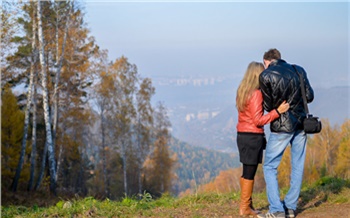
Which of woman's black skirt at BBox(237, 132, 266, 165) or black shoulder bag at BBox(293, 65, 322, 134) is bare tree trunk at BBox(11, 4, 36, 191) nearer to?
woman's black skirt at BBox(237, 132, 266, 165)

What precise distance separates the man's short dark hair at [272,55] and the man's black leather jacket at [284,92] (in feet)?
0.25

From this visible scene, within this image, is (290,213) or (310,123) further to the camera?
(290,213)

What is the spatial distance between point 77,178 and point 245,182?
3705 centimetres

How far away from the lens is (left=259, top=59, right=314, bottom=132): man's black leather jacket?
565cm

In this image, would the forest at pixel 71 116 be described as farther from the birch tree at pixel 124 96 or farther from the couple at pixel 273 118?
the couple at pixel 273 118

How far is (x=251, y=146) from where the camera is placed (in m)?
5.88

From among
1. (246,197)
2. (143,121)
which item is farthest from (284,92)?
(143,121)

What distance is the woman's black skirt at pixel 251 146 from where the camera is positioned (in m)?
5.87

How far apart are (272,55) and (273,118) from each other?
82 centimetres

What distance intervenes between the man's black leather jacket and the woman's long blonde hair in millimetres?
99

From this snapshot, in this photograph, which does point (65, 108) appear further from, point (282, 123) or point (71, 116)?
point (282, 123)

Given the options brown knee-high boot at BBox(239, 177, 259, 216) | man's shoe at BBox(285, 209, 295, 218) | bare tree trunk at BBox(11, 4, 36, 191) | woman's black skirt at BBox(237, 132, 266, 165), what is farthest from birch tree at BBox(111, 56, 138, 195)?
woman's black skirt at BBox(237, 132, 266, 165)

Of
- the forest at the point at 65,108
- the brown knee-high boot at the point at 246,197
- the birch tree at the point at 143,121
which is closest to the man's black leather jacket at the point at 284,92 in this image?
the brown knee-high boot at the point at 246,197

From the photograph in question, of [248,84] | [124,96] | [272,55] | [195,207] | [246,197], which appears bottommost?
[195,207]
